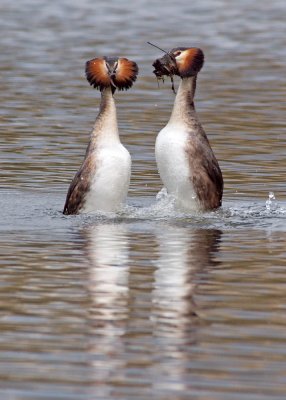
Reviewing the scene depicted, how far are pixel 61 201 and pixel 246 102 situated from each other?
32.1ft

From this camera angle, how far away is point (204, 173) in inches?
609

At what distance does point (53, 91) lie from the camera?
2722 centimetres

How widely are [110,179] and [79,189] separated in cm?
43

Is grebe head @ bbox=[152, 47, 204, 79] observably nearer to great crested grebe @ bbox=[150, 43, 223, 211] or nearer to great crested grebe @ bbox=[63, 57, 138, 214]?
great crested grebe @ bbox=[150, 43, 223, 211]

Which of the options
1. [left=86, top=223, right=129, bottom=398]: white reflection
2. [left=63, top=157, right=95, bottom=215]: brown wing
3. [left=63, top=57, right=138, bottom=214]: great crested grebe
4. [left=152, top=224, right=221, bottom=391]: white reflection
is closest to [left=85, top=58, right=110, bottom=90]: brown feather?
[left=63, top=57, right=138, bottom=214]: great crested grebe

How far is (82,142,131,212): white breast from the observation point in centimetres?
1488

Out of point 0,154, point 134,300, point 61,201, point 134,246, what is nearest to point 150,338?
point 134,300

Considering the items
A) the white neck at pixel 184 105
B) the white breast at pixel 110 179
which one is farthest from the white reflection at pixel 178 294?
the white neck at pixel 184 105

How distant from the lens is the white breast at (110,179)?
14875 millimetres

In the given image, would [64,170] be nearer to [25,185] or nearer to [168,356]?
[25,185]

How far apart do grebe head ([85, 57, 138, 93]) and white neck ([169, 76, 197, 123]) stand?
0.53m

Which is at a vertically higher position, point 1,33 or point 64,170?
point 1,33

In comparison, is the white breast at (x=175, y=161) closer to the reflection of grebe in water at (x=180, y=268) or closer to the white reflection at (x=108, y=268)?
the reflection of grebe in water at (x=180, y=268)

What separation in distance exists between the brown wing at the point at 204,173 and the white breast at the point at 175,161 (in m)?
0.07
